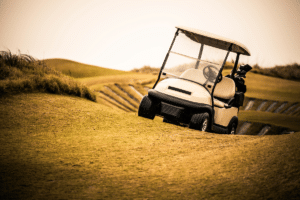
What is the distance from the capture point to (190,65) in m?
6.91

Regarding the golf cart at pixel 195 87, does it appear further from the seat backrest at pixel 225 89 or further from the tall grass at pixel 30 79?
the tall grass at pixel 30 79

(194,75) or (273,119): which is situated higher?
(194,75)

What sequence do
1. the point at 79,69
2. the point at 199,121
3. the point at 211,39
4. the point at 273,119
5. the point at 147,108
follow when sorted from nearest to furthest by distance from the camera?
the point at 199,121 → the point at 147,108 → the point at 211,39 → the point at 273,119 → the point at 79,69

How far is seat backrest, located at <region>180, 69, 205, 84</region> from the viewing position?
6719 mm

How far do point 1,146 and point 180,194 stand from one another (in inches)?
110

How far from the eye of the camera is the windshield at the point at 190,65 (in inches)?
263

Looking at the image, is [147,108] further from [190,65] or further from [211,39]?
[211,39]

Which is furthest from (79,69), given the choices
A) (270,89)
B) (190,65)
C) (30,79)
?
(190,65)

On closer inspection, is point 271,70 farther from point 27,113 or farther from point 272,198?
point 272,198

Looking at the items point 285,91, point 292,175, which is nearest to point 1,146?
point 292,175

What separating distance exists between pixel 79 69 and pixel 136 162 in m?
15.4

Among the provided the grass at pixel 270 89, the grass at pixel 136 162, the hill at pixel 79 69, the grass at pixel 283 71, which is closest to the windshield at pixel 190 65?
the grass at pixel 136 162

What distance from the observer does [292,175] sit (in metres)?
3.26

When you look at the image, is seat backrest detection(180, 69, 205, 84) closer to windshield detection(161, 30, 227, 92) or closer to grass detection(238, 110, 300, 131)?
windshield detection(161, 30, 227, 92)
